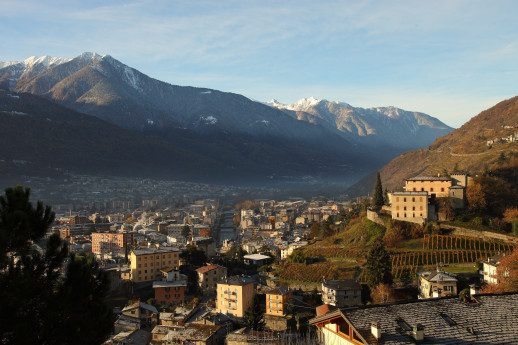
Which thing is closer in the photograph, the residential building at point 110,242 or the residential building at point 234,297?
the residential building at point 234,297

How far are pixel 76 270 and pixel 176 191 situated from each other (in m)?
145

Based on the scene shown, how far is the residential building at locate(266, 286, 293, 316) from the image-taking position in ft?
89.5

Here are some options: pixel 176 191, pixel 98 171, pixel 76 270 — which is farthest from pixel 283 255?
pixel 98 171

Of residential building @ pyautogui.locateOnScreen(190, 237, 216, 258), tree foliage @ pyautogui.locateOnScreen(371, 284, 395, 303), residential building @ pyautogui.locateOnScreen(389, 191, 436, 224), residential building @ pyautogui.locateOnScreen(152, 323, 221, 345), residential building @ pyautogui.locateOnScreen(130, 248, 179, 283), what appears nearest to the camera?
residential building @ pyautogui.locateOnScreen(152, 323, 221, 345)

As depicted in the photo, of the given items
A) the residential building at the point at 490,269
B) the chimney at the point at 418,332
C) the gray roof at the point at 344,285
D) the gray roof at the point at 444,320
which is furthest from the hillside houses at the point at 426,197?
the chimney at the point at 418,332

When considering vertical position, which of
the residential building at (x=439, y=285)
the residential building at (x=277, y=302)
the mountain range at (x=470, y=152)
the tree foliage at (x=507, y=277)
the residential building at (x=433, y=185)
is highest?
the mountain range at (x=470, y=152)

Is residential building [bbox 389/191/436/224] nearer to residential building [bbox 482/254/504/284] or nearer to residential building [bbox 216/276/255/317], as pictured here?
residential building [bbox 482/254/504/284]

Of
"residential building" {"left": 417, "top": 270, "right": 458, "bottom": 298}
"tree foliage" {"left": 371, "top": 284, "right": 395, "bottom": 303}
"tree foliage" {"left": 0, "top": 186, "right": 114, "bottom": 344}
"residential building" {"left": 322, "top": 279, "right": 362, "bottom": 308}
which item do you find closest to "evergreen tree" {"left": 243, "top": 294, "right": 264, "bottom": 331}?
"residential building" {"left": 322, "top": 279, "right": 362, "bottom": 308}

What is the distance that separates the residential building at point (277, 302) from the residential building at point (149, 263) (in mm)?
13900

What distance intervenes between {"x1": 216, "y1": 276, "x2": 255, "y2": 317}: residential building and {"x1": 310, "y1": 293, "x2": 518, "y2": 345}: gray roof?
20.4 m

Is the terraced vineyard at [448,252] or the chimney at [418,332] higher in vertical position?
the chimney at [418,332]

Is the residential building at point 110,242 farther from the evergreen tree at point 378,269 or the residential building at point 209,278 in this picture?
the evergreen tree at point 378,269

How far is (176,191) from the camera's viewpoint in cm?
15375

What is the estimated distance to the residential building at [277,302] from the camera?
89.5ft
